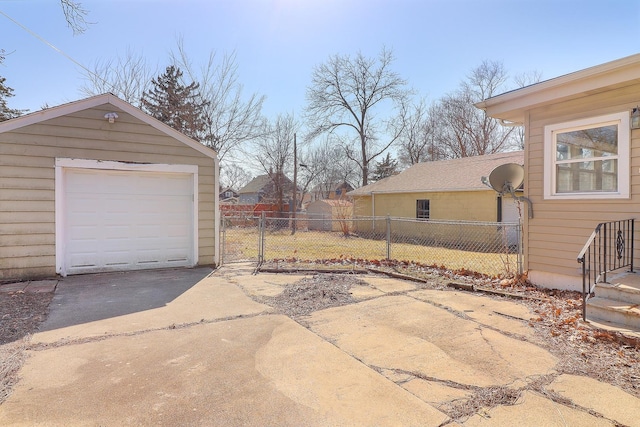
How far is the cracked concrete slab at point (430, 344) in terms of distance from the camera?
2.87 metres

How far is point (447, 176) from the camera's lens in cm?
1702

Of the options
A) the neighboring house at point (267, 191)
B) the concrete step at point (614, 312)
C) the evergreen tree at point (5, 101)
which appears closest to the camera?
the concrete step at point (614, 312)

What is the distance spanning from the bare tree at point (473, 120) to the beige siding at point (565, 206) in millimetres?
22914

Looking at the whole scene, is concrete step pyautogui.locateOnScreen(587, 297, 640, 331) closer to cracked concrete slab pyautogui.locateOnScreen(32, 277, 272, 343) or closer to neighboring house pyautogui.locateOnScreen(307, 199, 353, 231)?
cracked concrete slab pyautogui.locateOnScreen(32, 277, 272, 343)

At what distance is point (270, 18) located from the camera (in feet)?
28.1

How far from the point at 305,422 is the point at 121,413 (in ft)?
4.00

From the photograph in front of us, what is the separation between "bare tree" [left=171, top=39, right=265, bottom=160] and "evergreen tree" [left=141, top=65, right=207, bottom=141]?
41cm

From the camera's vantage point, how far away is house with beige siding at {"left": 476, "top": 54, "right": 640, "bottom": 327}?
15.6 ft

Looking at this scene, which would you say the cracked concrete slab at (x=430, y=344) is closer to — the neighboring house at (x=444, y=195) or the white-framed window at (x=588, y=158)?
the white-framed window at (x=588, y=158)

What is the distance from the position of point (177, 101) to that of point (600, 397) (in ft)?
69.7

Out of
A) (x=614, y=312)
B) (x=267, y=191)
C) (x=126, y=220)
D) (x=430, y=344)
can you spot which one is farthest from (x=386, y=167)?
(x=430, y=344)

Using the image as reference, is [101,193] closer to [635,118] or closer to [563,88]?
[563,88]

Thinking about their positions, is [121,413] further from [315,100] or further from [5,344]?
[315,100]

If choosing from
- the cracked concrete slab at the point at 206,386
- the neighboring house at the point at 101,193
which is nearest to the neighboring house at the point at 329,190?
the neighboring house at the point at 101,193
